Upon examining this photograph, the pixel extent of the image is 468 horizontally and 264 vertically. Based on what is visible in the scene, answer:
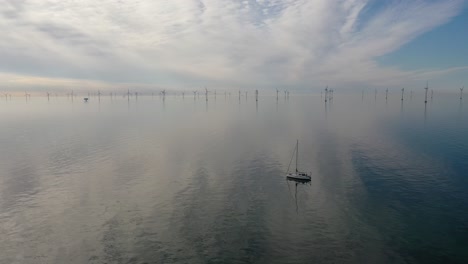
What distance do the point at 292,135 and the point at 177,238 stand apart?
11820 cm

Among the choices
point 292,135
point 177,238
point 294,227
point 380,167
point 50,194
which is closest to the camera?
point 177,238

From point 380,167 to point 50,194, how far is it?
299 feet

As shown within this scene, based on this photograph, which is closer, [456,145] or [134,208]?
[134,208]

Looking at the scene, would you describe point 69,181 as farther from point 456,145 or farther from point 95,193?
point 456,145

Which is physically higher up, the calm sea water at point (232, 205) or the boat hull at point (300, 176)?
the boat hull at point (300, 176)

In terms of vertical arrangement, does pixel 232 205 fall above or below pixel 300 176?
below

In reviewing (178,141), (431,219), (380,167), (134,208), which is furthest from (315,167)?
(178,141)

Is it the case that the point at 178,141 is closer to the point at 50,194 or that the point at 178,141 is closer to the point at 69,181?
the point at 69,181

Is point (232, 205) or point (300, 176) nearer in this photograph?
point (232, 205)

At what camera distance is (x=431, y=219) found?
60.4 metres

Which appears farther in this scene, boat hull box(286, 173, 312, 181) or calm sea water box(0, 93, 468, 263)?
boat hull box(286, 173, 312, 181)

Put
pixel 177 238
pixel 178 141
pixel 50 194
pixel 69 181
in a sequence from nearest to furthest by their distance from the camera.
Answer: pixel 177 238, pixel 50 194, pixel 69 181, pixel 178 141

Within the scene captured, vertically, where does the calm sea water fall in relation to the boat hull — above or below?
below

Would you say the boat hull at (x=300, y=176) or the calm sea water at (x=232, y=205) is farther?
the boat hull at (x=300, y=176)
